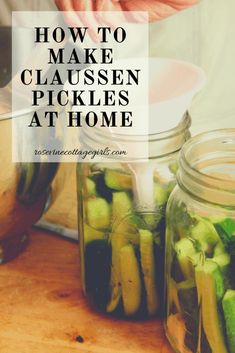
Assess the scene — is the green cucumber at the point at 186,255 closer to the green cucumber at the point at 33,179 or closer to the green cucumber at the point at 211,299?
the green cucumber at the point at 211,299

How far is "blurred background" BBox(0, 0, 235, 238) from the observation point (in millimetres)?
746

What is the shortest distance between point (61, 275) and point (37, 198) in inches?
3.1

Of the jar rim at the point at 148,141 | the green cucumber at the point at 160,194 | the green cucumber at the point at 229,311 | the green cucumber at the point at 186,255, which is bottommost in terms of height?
the green cucumber at the point at 229,311

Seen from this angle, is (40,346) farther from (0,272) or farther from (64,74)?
(64,74)

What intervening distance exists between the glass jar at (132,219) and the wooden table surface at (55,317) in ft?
0.08

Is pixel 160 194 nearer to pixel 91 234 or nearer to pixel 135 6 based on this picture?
pixel 91 234

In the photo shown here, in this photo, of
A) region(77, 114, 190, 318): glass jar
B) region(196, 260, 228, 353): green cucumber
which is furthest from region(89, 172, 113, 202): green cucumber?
region(196, 260, 228, 353): green cucumber

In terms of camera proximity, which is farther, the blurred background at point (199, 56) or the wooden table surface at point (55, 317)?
the blurred background at point (199, 56)

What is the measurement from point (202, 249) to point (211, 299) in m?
0.04

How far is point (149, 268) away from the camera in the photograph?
590 millimetres

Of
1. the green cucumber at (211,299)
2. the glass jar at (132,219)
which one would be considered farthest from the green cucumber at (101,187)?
the green cucumber at (211,299)

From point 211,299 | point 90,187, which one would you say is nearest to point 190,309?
point 211,299

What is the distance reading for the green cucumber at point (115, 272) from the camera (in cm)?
59

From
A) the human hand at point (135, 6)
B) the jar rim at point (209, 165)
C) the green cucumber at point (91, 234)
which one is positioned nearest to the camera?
the jar rim at point (209, 165)
